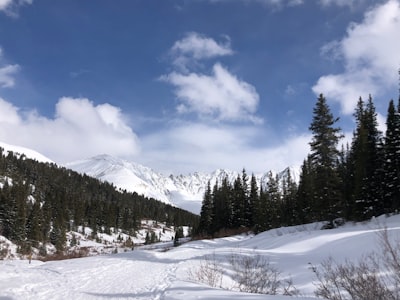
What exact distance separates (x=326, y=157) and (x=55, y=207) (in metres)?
91.9

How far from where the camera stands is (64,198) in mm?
112688

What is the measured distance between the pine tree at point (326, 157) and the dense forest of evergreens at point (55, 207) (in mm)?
54189

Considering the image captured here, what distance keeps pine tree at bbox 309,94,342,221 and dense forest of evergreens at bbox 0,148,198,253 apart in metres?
54.2

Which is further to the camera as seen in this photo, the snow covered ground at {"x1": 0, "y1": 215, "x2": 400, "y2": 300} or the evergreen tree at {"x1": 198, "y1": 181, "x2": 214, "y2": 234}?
the evergreen tree at {"x1": 198, "y1": 181, "x2": 214, "y2": 234}

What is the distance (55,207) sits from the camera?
104562 mm

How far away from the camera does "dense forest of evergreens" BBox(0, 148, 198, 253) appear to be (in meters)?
72.9

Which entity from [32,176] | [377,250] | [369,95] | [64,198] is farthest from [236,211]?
[32,176]

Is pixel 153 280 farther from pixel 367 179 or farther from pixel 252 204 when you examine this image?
pixel 252 204

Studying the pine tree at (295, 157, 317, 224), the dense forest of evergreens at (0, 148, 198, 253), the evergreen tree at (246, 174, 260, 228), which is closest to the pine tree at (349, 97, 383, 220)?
the pine tree at (295, 157, 317, 224)

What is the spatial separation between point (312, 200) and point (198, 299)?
39.5 meters

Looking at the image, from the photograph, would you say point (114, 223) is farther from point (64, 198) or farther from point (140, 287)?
point (140, 287)

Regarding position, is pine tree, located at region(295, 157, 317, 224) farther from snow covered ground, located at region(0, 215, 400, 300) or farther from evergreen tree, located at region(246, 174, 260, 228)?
snow covered ground, located at region(0, 215, 400, 300)

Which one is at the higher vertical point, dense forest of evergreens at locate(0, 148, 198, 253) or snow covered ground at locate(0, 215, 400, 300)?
dense forest of evergreens at locate(0, 148, 198, 253)

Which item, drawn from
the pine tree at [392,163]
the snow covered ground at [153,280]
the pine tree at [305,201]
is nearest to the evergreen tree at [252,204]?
the pine tree at [305,201]
